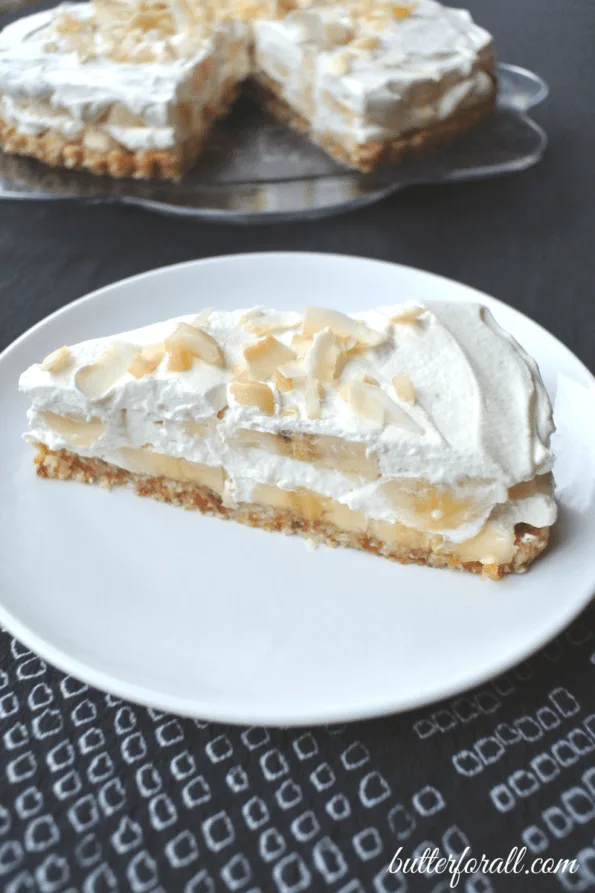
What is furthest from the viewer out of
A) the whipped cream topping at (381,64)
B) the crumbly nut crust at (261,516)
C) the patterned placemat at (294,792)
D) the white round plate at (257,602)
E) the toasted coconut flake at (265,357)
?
the whipped cream topping at (381,64)

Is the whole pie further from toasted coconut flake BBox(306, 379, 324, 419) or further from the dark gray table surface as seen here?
Answer: the dark gray table surface

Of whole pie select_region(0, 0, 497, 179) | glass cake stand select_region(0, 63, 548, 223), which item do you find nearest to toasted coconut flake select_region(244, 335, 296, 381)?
glass cake stand select_region(0, 63, 548, 223)

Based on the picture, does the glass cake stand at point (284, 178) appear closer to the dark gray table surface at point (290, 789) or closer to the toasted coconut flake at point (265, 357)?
the toasted coconut flake at point (265, 357)

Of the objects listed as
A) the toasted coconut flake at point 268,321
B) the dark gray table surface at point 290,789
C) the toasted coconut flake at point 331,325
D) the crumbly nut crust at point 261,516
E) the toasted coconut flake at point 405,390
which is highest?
the toasted coconut flake at point 331,325

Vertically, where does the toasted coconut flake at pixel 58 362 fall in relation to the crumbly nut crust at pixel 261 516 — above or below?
above

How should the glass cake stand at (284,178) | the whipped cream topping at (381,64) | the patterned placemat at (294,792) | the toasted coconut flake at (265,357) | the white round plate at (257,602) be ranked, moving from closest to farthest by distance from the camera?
the patterned placemat at (294,792) → the white round plate at (257,602) → the toasted coconut flake at (265,357) → the glass cake stand at (284,178) → the whipped cream topping at (381,64)

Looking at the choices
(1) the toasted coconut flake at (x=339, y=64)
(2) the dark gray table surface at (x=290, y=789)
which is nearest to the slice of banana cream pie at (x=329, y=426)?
(2) the dark gray table surface at (x=290, y=789)

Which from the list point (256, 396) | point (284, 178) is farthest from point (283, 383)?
point (284, 178)

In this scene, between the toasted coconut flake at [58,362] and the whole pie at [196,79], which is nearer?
the toasted coconut flake at [58,362]

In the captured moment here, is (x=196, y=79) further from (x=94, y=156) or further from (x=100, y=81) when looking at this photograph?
(x=94, y=156)
